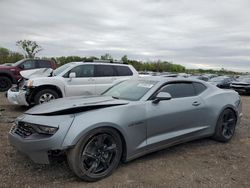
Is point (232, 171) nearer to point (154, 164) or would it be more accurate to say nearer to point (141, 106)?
point (154, 164)

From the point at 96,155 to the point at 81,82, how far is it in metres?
5.49

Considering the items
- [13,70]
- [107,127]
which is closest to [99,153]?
[107,127]

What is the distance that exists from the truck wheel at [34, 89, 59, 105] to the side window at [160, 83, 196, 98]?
15.2 feet

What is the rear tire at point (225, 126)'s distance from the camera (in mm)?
5473

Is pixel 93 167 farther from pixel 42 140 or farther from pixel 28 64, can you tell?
pixel 28 64

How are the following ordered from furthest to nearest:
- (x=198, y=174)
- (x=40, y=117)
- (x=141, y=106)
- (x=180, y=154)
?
(x=180, y=154)
(x=141, y=106)
(x=198, y=174)
(x=40, y=117)

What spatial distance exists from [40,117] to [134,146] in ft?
4.68

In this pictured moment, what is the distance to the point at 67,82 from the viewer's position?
341 inches

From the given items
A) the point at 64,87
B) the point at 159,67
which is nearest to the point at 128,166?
the point at 64,87

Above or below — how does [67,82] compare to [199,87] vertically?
below

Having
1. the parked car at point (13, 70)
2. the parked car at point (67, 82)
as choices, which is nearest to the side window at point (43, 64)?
the parked car at point (13, 70)

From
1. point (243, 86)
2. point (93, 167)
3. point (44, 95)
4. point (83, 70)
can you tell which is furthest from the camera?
point (243, 86)

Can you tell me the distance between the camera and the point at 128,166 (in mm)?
4141

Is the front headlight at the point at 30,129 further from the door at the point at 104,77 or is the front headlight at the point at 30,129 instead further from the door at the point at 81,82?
the door at the point at 104,77
